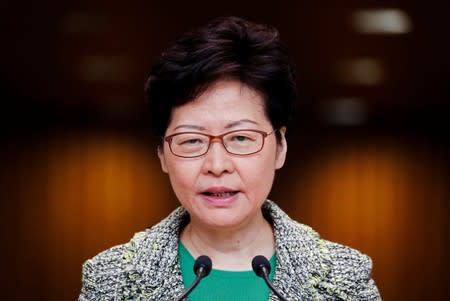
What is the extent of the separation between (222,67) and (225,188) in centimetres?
25

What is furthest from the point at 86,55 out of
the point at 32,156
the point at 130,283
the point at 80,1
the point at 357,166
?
the point at 130,283

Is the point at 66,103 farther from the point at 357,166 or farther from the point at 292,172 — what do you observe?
the point at 357,166

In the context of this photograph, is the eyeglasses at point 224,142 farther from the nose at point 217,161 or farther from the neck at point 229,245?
the neck at point 229,245

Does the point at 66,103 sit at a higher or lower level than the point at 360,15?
lower

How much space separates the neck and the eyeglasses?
0.61 ft

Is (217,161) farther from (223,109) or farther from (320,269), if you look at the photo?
(320,269)

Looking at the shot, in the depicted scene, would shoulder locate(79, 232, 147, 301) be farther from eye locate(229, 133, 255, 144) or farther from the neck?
eye locate(229, 133, 255, 144)

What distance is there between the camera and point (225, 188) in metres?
1.45

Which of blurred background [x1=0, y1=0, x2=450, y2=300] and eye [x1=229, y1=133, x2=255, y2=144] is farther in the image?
blurred background [x1=0, y1=0, x2=450, y2=300]

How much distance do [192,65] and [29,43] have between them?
2.76 meters

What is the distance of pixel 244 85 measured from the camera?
1.50 m

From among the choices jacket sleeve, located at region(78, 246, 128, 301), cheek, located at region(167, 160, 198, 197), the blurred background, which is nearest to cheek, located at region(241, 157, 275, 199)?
cheek, located at region(167, 160, 198, 197)

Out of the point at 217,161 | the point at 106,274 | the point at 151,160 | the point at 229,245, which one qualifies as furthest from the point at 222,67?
the point at 151,160

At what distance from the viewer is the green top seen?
1.55 m
